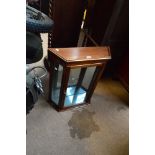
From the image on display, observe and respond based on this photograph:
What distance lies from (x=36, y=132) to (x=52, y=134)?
128 millimetres

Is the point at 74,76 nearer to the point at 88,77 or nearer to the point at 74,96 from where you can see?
the point at 88,77

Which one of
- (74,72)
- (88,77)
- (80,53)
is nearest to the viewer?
(80,53)

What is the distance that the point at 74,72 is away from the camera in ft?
4.68

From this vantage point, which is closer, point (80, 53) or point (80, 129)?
point (80, 53)

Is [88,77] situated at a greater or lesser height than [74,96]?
greater

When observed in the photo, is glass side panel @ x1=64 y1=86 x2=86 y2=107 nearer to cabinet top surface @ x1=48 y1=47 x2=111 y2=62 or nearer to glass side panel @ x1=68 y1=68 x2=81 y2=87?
glass side panel @ x1=68 y1=68 x2=81 y2=87

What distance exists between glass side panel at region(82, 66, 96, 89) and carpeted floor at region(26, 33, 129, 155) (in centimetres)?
24

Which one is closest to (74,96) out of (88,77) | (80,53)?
(88,77)

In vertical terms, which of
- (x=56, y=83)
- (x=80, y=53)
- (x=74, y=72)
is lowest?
(x=56, y=83)

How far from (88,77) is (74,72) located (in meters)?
0.18

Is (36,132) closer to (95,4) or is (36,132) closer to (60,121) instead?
(60,121)

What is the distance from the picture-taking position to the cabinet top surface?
1226 mm

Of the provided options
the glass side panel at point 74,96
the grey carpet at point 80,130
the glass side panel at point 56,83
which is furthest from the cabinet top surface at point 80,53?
the grey carpet at point 80,130

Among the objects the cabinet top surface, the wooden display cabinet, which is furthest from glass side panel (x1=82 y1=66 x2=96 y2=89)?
the cabinet top surface
